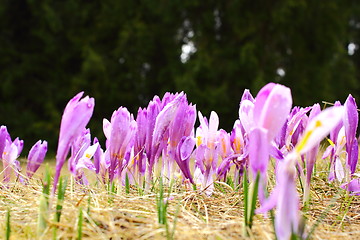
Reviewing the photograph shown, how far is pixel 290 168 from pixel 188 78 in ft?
25.2

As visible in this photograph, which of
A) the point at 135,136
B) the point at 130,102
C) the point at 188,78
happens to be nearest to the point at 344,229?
the point at 135,136

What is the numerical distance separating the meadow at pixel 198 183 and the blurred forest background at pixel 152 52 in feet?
23.4

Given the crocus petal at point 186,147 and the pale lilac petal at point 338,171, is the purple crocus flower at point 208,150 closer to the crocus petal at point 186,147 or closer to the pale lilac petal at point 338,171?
the crocus petal at point 186,147

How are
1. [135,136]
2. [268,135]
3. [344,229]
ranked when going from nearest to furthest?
[268,135], [344,229], [135,136]

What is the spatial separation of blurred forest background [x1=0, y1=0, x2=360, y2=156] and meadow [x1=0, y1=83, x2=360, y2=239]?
281 inches

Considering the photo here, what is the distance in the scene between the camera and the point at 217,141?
3.72 ft

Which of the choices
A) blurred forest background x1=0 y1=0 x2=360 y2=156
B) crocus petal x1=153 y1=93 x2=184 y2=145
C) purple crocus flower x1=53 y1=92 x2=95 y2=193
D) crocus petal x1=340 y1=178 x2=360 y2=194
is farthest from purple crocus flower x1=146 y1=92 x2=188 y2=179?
blurred forest background x1=0 y1=0 x2=360 y2=156

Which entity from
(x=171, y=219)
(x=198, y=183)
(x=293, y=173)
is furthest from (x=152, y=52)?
(x=293, y=173)

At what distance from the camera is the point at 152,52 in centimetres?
936

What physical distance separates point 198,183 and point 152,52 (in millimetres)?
8306

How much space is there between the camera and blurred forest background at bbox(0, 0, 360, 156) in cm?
860

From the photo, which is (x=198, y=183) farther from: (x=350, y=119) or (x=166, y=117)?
(x=350, y=119)

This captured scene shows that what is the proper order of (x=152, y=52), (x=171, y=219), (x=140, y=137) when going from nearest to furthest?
(x=171, y=219), (x=140, y=137), (x=152, y=52)

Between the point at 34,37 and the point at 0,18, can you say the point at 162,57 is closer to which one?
the point at 34,37
